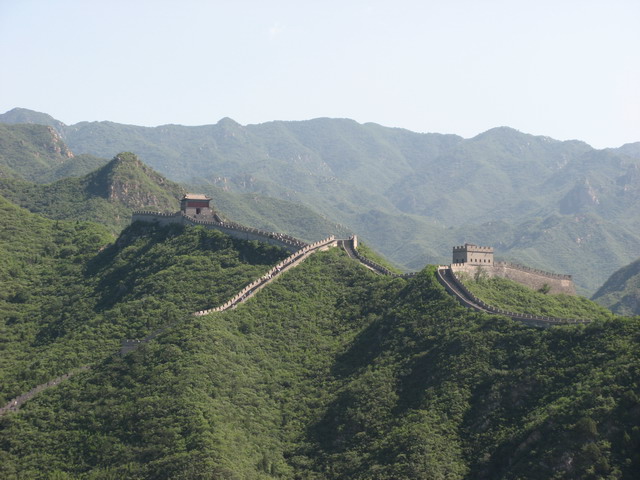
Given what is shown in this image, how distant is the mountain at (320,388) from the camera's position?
9438cm

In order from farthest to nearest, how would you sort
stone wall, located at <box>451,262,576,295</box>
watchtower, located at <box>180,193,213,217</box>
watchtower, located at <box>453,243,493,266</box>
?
watchtower, located at <box>180,193,213,217</box> < watchtower, located at <box>453,243,493,266</box> < stone wall, located at <box>451,262,576,295</box>

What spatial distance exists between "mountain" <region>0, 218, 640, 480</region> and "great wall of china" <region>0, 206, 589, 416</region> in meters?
1.73

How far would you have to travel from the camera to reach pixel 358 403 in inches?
4274

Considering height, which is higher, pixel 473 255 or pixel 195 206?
pixel 195 206

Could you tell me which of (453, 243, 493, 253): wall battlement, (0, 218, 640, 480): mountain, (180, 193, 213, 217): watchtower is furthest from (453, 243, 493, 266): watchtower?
(180, 193, 213, 217): watchtower

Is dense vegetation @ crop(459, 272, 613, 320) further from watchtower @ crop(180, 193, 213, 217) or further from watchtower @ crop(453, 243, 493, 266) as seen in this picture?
watchtower @ crop(180, 193, 213, 217)

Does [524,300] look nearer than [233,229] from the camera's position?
Yes

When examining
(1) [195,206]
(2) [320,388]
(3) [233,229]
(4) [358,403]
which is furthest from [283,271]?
(4) [358,403]

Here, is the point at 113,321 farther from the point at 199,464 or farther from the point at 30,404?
the point at 199,464

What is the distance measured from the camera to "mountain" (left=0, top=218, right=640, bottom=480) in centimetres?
9438

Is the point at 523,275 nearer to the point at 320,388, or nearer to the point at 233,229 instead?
the point at 233,229

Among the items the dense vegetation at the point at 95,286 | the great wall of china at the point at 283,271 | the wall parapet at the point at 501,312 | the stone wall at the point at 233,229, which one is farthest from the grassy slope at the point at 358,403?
the stone wall at the point at 233,229

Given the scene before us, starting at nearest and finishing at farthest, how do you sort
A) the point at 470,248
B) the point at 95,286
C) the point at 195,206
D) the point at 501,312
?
the point at 501,312 < the point at 470,248 < the point at 95,286 < the point at 195,206

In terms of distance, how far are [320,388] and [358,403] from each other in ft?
30.5
